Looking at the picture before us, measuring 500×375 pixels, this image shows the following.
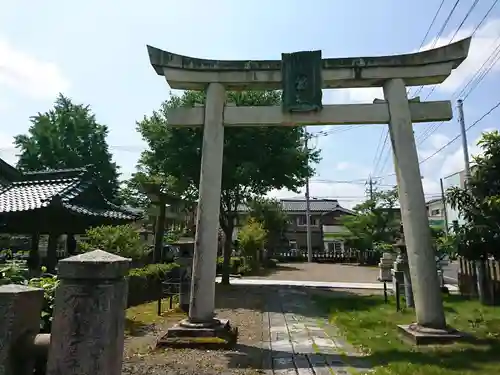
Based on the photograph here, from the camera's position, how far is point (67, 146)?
36375 millimetres

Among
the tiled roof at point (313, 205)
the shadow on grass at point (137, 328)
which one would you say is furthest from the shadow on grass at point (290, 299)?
the tiled roof at point (313, 205)

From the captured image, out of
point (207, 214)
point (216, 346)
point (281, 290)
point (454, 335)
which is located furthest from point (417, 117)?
point (281, 290)

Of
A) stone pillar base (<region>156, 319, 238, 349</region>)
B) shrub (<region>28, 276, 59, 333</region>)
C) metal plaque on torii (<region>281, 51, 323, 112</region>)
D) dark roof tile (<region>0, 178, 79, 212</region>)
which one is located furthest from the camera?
dark roof tile (<region>0, 178, 79, 212</region>)

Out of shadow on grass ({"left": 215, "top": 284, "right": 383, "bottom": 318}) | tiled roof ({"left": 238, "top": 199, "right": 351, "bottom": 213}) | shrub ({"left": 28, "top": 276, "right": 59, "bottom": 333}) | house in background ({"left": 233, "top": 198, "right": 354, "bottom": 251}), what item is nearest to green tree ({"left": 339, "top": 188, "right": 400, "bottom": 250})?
house in background ({"left": 233, "top": 198, "right": 354, "bottom": 251})

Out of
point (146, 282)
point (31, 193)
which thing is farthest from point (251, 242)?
point (31, 193)

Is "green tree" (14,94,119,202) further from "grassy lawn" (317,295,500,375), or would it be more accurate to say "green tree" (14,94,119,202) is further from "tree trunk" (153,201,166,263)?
"grassy lawn" (317,295,500,375)

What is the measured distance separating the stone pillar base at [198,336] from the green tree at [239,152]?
30.9 feet

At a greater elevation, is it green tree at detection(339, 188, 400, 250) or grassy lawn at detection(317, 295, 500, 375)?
green tree at detection(339, 188, 400, 250)

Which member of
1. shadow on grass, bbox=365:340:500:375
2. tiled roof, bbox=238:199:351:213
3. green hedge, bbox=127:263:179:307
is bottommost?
shadow on grass, bbox=365:340:500:375

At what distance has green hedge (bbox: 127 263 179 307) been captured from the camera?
1308 cm

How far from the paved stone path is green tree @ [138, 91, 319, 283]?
21.5 ft

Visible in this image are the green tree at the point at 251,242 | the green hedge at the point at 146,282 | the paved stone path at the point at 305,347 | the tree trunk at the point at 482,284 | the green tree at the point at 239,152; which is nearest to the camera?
the paved stone path at the point at 305,347

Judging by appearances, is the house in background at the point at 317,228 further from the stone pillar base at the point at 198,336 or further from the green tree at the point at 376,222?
the stone pillar base at the point at 198,336

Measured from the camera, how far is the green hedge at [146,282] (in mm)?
13078
